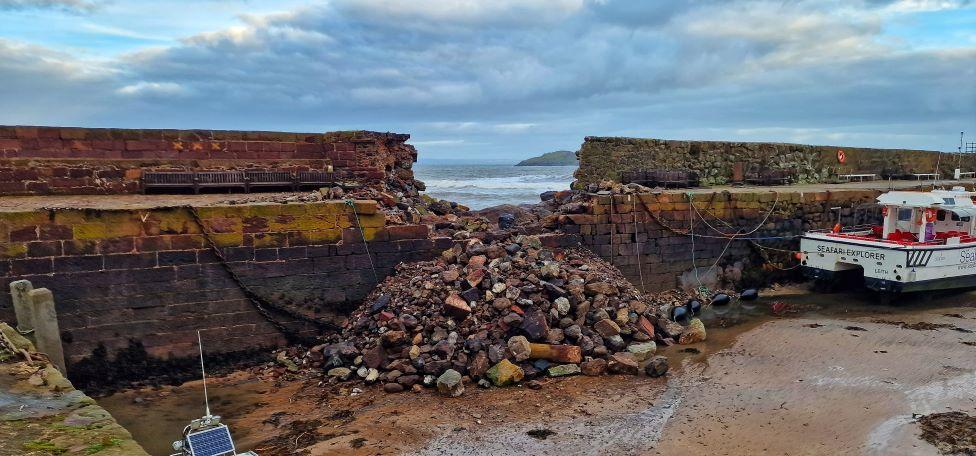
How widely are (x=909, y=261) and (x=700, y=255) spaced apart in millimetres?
3554

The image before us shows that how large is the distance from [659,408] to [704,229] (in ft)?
21.3

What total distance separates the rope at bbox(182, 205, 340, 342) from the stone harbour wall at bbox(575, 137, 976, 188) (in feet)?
24.8

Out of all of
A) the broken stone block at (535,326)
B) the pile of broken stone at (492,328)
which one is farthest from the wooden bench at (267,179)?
the broken stone block at (535,326)

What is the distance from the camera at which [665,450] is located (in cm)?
596

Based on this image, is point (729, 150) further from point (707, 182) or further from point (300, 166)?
point (300, 166)

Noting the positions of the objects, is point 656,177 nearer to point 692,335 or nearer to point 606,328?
point 692,335

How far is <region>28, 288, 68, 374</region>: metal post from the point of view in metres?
7.02

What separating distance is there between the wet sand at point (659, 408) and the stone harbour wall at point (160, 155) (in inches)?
178

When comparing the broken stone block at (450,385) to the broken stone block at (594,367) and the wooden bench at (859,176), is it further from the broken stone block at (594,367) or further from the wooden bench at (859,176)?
the wooden bench at (859,176)

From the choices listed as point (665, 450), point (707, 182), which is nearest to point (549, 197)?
point (707, 182)

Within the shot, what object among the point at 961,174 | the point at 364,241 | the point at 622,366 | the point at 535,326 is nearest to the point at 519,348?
A: the point at 535,326

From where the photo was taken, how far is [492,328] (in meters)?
8.24

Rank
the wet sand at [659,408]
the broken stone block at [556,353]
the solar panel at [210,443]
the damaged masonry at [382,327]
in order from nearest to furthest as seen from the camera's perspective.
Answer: the solar panel at [210,443], the wet sand at [659,408], the damaged masonry at [382,327], the broken stone block at [556,353]

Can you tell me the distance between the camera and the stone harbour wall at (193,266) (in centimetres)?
774
